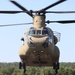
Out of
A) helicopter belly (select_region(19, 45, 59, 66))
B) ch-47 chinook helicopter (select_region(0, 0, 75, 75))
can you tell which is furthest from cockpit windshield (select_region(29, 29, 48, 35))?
helicopter belly (select_region(19, 45, 59, 66))

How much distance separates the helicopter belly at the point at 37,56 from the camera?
2912 centimetres

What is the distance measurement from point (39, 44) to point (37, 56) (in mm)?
1400

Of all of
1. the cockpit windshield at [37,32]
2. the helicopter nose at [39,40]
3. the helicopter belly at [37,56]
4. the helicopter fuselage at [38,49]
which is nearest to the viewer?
the helicopter nose at [39,40]

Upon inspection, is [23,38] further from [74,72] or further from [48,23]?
[74,72]

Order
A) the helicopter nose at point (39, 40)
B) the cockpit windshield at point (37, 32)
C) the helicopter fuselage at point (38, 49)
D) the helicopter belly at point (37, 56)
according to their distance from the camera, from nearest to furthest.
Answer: the helicopter nose at point (39, 40)
the helicopter fuselage at point (38, 49)
the helicopter belly at point (37, 56)
the cockpit windshield at point (37, 32)

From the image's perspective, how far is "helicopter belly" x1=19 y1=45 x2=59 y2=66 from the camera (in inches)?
1147

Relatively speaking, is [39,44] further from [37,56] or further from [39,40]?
[37,56]

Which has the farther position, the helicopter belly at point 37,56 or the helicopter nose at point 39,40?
the helicopter belly at point 37,56

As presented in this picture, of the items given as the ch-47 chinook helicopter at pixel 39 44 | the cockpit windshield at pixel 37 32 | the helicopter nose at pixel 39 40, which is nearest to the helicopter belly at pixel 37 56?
the ch-47 chinook helicopter at pixel 39 44

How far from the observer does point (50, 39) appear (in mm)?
29906

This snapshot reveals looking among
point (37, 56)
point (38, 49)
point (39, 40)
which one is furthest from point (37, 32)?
point (37, 56)

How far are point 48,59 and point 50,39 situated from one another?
6.15 ft

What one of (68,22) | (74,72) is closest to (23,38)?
(68,22)

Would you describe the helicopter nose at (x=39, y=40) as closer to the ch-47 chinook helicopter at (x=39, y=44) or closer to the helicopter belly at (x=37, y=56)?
the ch-47 chinook helicopter at (x=39, y=44)
